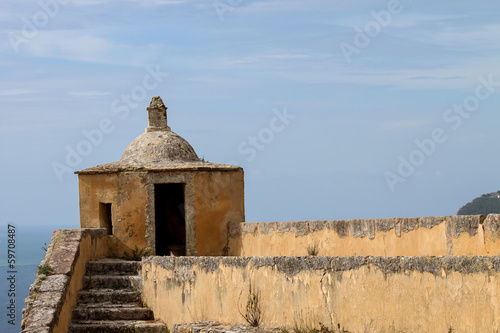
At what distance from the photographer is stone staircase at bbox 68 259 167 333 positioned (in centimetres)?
1111

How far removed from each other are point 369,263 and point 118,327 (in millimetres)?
5464

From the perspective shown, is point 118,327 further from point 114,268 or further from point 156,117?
point 156,117

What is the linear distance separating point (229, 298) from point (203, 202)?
19.1 feet

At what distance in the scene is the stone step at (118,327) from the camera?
10.9m

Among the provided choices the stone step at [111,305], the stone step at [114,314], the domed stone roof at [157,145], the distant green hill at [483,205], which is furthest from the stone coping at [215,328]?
the distant green hill at [483,205]

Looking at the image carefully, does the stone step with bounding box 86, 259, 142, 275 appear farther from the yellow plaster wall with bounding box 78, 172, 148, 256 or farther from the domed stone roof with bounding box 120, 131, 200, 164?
the domed stone roof with bounding box 120, 131, 200, 164

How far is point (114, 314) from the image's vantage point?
1147 centimetres

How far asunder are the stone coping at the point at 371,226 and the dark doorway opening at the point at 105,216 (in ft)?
7.31

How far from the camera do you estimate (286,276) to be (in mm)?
7637

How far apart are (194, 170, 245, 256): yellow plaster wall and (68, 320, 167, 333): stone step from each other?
10.8 feet

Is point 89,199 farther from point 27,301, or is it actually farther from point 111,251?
point 27,301

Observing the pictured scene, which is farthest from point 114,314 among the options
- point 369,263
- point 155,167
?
point 369,263

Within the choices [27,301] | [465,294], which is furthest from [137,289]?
[465,294]

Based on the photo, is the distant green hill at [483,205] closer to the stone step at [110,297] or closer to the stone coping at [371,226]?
the stone coping at [371,226]
